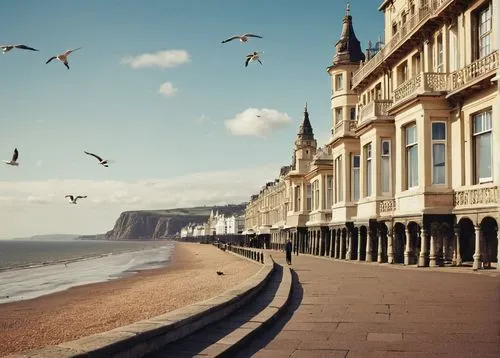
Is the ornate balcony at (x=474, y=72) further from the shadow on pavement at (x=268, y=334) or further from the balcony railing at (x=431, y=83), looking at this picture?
the shadow on pavement at (x=268, y=334)

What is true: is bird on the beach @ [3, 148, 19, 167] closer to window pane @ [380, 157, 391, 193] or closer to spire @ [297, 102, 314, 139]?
window pane @ [380, 157, 391, 193]

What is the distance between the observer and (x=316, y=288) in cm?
1709

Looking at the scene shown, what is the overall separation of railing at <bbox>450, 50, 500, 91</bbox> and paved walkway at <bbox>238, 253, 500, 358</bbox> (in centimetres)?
810

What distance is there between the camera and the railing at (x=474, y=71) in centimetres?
2126

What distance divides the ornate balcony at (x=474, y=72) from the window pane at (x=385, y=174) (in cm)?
670

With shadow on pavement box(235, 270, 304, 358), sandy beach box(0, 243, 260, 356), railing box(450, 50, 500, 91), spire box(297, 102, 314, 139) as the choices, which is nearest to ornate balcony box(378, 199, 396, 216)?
railing box(450, 50, 500, 91)

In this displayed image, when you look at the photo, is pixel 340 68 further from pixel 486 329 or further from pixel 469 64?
pixel 486 329

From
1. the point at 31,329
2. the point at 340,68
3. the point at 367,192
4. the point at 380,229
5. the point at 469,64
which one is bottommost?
the point at 31,329

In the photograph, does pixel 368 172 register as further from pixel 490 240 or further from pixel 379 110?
pixel 490 240

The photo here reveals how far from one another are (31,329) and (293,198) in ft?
153

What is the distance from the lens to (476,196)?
73.4ft

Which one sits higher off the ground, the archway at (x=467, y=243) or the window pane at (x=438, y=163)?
the window pane at (x=438, y=163)

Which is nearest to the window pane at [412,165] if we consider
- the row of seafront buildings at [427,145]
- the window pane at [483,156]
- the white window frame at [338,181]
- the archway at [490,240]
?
the row of seafront buildings at [427,145]

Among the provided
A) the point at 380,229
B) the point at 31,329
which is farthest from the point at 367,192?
the point at 31,329
